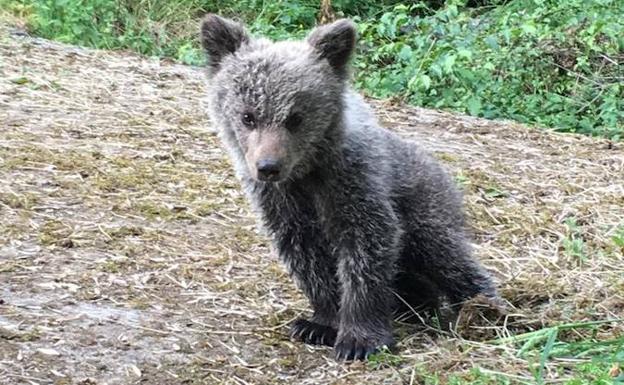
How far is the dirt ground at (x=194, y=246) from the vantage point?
418cm

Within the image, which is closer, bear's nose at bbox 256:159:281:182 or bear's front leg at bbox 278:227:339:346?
bear's nose at bbox 256:159:281:182

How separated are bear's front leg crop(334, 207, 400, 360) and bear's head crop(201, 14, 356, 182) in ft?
1.22

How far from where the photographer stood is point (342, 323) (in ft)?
14.6

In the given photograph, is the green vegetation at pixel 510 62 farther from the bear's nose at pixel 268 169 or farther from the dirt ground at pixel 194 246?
the bear's nose at pixel 268 169

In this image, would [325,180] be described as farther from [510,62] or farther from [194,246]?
[510,62]

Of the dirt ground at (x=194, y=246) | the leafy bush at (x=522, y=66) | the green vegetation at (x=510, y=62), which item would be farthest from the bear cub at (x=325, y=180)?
the leafy bush at (x=522, y=66)

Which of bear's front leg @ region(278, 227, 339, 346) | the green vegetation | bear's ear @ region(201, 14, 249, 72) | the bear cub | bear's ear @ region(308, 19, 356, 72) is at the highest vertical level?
bear's ear @ region(308, 19, 356, 72)

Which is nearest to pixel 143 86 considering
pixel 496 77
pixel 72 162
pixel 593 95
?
pixel 72 162

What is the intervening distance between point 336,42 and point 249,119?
53 centimetres

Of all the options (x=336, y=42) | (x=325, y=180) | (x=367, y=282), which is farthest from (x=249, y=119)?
(x=367, y=282)

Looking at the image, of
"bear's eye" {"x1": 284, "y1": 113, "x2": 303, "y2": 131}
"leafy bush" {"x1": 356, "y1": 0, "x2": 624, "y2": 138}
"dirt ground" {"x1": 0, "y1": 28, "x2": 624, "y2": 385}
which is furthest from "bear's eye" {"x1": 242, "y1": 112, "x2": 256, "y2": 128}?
"leafy bush" {"x1": 356, "y1": 0, "x2": 624, "y2": 138}

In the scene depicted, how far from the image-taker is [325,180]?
4.43 metres

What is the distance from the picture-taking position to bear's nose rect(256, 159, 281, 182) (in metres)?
4.15

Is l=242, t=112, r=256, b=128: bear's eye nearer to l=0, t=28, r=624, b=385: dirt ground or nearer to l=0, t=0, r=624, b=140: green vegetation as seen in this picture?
l=0, t=28, r=624, b=385: dirt ground
